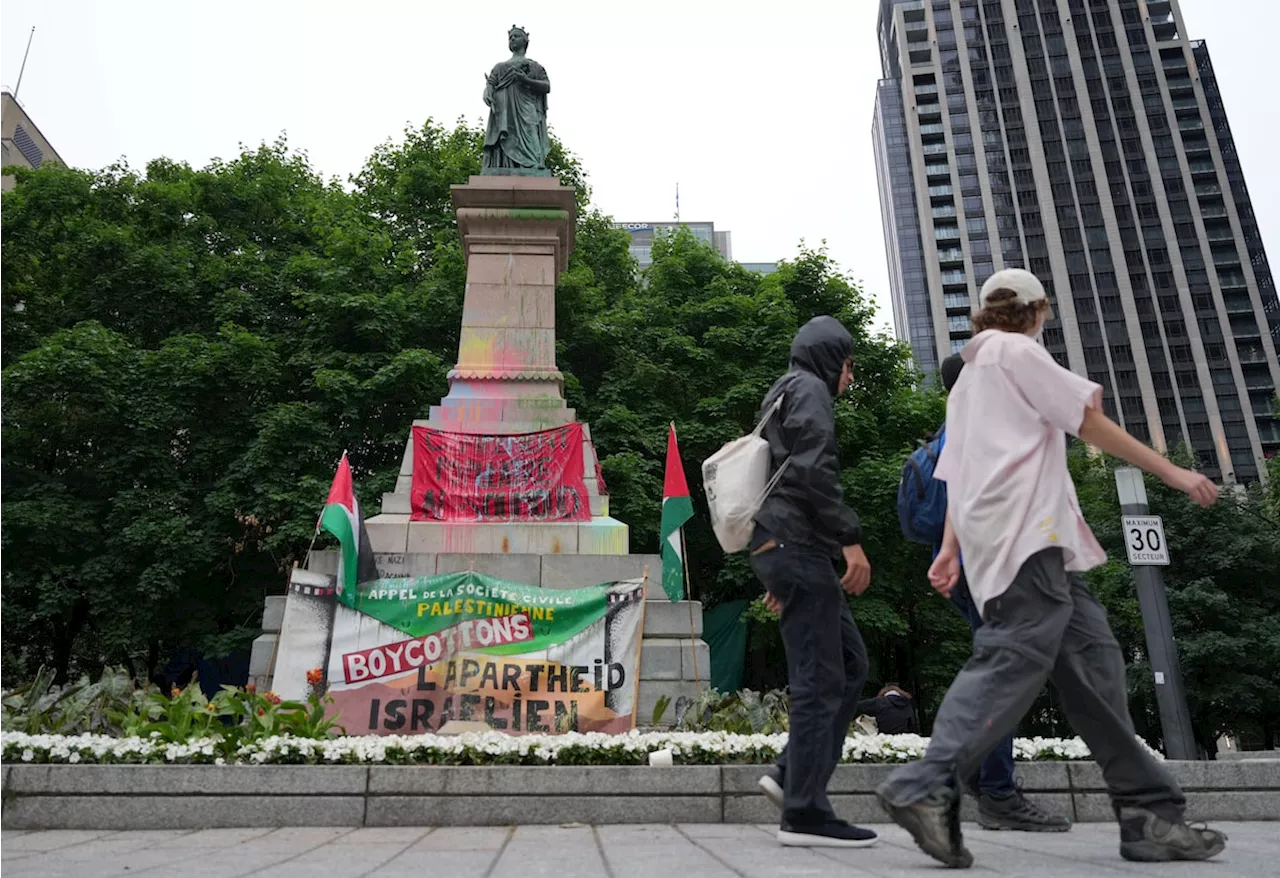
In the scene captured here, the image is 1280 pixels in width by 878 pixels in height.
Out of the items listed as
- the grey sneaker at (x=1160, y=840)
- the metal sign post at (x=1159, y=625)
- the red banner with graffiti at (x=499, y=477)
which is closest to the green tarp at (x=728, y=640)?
the red banner with graffiti at (x=499, y=477)

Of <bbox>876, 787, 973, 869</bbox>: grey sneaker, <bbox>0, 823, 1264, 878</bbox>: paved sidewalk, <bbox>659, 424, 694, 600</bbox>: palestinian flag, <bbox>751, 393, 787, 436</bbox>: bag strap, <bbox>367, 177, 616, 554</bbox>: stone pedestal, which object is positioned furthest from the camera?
<bbox>367, 177, 616, 554</bbox>: stone pedestal

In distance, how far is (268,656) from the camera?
820 centimetres

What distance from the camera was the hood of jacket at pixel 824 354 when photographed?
3.97 metres

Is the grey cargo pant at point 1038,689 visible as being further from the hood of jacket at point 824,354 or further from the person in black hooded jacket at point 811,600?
the hood of jacket at point 824,354

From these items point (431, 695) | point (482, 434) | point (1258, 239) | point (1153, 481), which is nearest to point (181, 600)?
point (482, 434)

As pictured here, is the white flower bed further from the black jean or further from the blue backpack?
the black jean

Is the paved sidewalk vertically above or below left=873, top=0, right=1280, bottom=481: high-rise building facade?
below

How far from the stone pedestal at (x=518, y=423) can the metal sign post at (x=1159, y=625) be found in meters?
3.88

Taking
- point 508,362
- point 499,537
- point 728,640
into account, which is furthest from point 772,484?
point 728,640

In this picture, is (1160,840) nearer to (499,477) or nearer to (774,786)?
(774,786)

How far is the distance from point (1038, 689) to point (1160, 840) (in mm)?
602

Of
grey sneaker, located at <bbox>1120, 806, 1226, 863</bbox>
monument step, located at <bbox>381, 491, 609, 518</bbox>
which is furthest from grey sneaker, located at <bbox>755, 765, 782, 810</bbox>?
monument step, located at <bbox>381, 491, 609, 518</bbox>

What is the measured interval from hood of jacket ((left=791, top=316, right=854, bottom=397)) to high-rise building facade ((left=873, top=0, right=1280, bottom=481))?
228 ft

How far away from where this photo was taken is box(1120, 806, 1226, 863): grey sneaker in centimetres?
282
